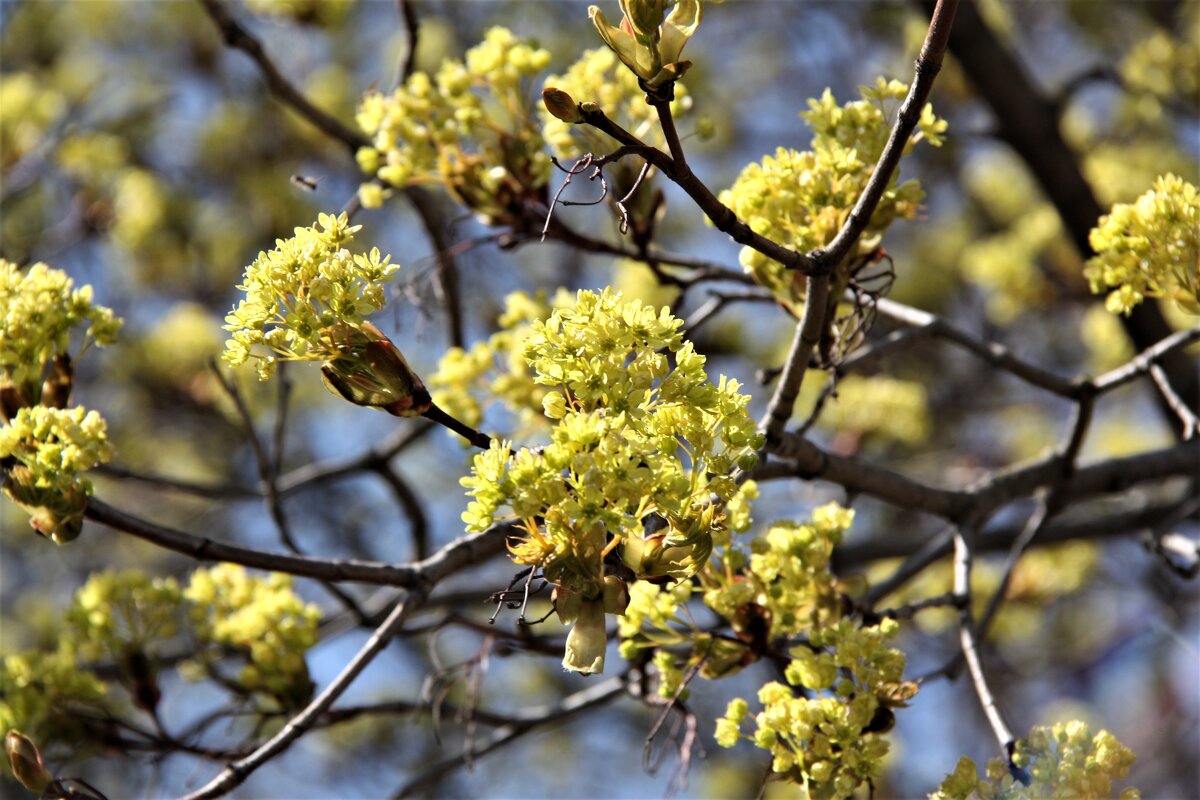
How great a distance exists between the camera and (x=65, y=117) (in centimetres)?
599

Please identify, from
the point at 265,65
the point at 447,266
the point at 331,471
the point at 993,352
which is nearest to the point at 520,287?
the point at 331,471

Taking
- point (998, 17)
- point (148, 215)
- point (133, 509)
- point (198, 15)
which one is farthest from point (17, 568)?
point (998, 17)

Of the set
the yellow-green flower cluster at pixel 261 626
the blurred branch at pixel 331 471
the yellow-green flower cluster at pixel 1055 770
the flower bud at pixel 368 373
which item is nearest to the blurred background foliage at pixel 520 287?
the blurred branch at pixel 331 471

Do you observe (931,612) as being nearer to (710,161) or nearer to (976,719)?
(976,719)

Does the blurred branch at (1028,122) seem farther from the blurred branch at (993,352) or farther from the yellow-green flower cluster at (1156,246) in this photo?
the yellow-green flower cluster at (1156,246)

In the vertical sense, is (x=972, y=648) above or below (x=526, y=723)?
below

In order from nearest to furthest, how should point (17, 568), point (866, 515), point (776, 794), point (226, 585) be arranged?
point (226, 585)
point (776, 794)
point (866, 515)
point (17, 568)

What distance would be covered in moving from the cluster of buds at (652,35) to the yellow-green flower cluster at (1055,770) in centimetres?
125

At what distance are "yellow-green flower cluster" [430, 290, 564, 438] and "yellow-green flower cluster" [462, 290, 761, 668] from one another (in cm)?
118

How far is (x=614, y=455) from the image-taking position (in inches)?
63.9

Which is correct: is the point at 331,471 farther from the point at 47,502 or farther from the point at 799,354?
the point at 799,354

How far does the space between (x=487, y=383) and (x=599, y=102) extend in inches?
30.5

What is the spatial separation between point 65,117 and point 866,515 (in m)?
4.94

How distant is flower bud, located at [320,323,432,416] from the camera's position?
1827 mm
